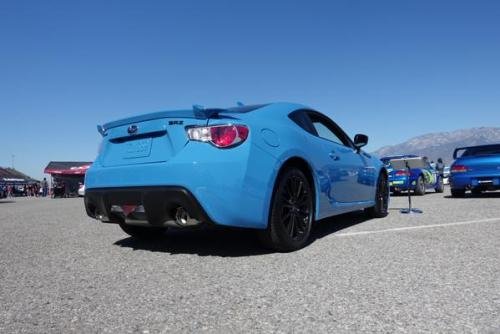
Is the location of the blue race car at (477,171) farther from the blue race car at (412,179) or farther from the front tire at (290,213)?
the front tire at (290,213)

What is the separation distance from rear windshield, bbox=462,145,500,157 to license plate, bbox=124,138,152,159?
9087 mm

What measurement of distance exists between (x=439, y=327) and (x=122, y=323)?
1434mm

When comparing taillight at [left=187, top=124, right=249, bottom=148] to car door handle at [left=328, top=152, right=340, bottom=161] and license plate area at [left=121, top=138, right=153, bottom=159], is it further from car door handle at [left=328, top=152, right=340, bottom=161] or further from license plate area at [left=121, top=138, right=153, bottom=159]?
car door handle at [left=328, top=152, right=340, bottom=161]

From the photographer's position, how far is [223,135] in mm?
3223

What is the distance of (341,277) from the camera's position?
2.74 meters

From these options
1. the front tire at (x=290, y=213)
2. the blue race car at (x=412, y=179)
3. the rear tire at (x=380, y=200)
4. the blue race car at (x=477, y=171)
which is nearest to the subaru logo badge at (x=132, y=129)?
the front tire at (x=290, y=213)

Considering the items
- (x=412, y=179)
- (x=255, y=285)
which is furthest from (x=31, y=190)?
(x=255, y=285)

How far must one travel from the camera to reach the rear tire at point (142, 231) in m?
4.44

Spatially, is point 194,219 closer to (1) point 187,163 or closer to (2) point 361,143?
(1) point 187,163

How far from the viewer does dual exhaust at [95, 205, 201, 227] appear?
3309 mm

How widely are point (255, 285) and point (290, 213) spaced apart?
3.80 ft

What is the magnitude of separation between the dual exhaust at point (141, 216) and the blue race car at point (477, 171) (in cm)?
848

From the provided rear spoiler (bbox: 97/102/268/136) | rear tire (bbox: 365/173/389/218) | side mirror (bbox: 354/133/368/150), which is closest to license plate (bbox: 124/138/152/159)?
rear spoiler (bbox: 97/102/268/136)

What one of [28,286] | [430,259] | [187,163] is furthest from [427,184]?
[28,286]
